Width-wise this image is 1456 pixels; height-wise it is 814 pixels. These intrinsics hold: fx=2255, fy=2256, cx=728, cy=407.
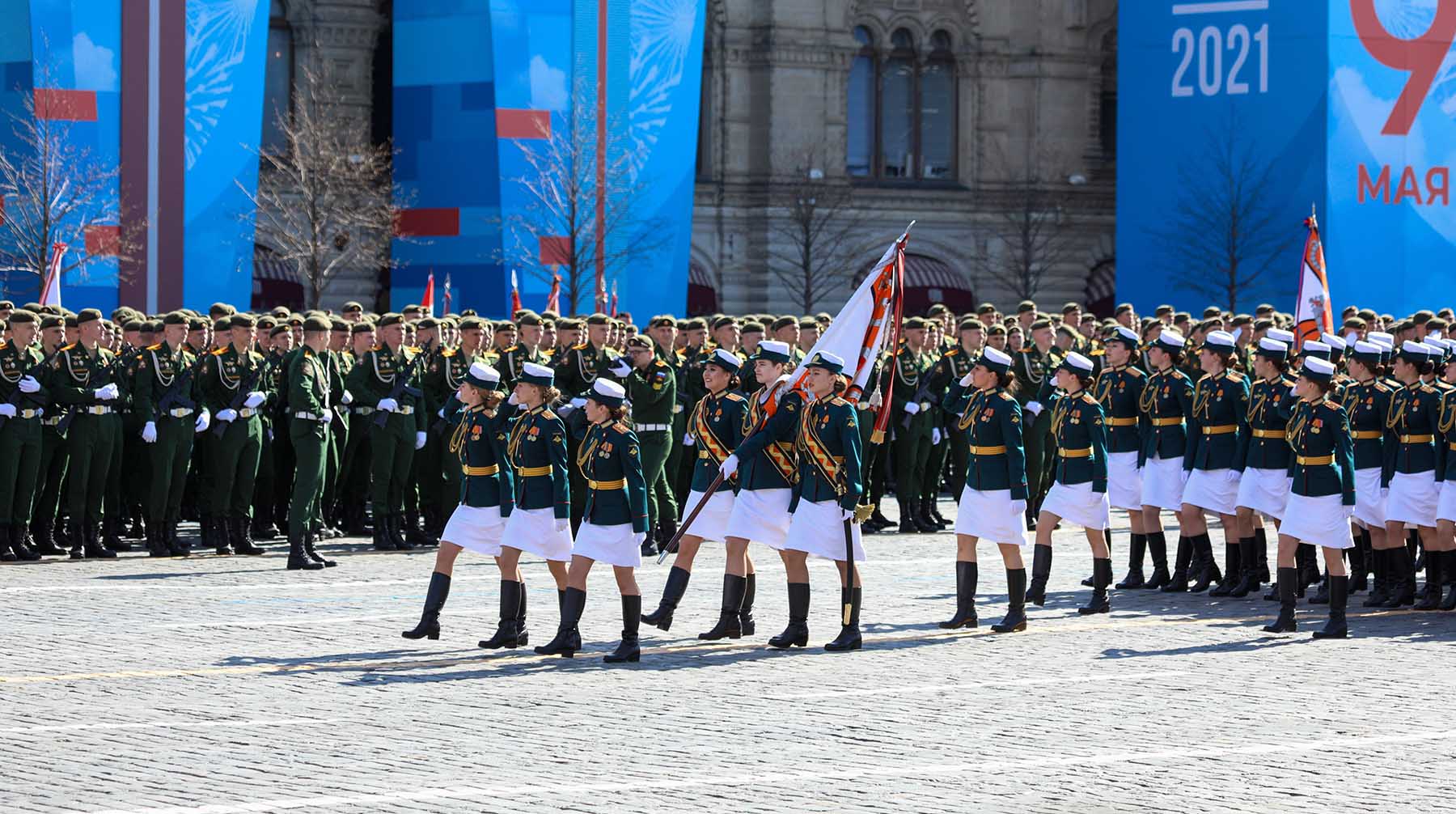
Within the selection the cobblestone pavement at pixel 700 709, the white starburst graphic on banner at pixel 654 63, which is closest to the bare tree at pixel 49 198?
the white starburst graphic on banner at pixel 654 63

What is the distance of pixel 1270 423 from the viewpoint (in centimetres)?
1554

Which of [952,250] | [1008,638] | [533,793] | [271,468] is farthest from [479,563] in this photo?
[952,250]

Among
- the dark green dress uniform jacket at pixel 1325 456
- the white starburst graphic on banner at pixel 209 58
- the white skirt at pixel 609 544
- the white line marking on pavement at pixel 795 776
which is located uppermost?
the white starburst graphic on banner at pixel 209 58

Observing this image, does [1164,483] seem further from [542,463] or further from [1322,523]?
[542,463]

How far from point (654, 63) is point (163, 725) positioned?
3426 cm

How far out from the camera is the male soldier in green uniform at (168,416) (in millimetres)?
18266

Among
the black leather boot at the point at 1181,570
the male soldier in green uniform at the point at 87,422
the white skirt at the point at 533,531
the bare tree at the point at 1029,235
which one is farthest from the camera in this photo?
the bare tree at the point at 1029,235

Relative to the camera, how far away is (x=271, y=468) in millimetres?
19672

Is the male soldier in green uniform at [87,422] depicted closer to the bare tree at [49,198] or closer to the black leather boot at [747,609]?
the black leather boot at [747,609]

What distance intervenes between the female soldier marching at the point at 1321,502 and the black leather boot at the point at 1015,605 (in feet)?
5.24

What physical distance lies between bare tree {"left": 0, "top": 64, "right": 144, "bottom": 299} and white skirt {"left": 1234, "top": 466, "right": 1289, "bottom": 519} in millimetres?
24846

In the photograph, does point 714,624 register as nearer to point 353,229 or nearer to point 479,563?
point 479,563

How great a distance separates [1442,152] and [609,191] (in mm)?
16569

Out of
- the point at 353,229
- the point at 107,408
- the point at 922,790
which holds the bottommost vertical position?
the point at 922,790
